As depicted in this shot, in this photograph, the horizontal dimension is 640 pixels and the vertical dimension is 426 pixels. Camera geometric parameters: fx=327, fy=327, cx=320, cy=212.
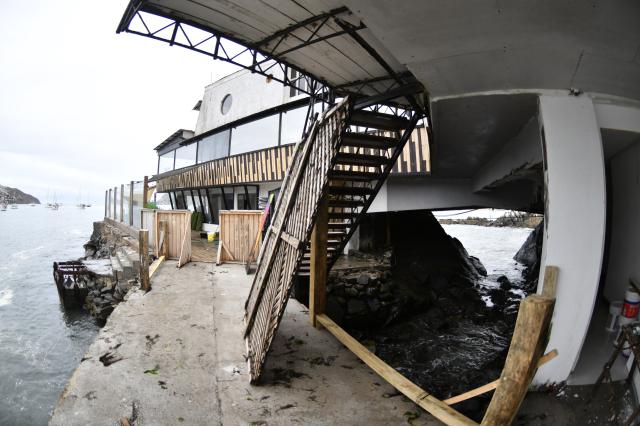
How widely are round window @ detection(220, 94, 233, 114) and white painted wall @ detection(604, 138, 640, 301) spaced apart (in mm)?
18338

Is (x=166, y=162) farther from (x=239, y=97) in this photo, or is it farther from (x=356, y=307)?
(x=356, y=307)

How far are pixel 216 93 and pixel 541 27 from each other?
20.5 meters

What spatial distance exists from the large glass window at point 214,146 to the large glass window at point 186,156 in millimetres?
1288

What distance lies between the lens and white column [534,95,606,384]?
11.5 ft

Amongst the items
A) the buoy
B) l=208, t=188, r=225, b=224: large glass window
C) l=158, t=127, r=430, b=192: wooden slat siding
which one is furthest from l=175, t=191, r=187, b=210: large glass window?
the buoy

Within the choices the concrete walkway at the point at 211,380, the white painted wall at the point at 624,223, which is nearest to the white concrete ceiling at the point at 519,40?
the white painted wall at the point at 624,223

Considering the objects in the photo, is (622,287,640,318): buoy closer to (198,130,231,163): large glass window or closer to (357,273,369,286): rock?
(357,273,369,286): rock

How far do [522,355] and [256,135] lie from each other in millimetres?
16241

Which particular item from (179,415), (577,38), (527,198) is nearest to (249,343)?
(179,415)

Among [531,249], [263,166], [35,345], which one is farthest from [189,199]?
[531,249]

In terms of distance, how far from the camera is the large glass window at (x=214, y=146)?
1964cm

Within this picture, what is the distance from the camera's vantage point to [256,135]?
1698cm

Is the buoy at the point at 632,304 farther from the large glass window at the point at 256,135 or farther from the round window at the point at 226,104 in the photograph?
the round window at the point at 226,104

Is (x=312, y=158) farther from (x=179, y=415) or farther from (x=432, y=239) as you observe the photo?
(x=432, y=239)
